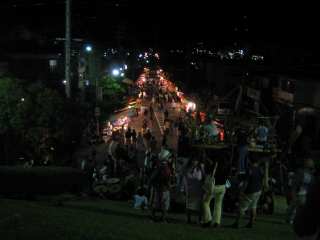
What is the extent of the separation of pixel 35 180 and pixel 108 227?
5314 millimetres

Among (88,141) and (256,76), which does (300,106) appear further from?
(88,141)

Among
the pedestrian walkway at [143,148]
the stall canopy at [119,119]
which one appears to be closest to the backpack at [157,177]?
the pedestrian walkway at [143,148]

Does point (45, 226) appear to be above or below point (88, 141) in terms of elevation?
above

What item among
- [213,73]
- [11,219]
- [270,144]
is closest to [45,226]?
[11,219]

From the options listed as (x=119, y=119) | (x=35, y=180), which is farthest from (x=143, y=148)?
(x=35, y=180)

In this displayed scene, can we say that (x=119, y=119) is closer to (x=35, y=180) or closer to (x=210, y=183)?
(x=35, y=180)

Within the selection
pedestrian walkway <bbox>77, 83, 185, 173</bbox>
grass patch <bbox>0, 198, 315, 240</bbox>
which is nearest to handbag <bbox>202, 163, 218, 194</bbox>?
grass patch <bbox>0, 198, 315, 240</bbox>

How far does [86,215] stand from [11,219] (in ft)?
5.30

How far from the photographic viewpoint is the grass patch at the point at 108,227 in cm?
581

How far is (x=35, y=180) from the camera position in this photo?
36.0 ft

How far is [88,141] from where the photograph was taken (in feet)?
89.2

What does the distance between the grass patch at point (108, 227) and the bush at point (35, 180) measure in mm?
2548

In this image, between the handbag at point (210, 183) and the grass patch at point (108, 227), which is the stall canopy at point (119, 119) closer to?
the grass patch at point (108, 227)

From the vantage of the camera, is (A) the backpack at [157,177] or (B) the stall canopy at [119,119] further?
(B) the stall canopy at [119,119]
